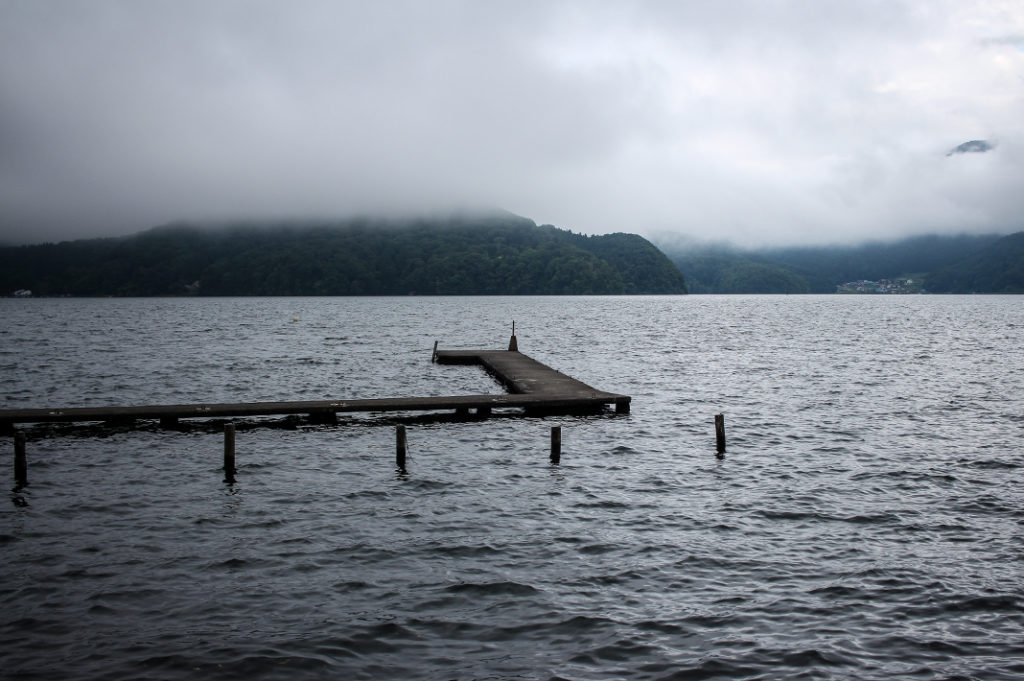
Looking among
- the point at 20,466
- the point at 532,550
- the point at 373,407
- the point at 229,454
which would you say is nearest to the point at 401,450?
the point at 229,454

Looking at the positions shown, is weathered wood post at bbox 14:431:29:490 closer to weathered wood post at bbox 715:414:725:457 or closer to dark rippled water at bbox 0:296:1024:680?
dark rippled water at bbox 0:296:1024:680

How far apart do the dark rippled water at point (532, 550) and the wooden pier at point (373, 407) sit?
0.68 m

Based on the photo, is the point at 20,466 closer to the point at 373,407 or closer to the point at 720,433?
the point at 373,407

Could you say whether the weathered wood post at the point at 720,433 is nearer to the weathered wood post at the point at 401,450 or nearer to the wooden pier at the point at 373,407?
the wooden pier at the point at 373,407

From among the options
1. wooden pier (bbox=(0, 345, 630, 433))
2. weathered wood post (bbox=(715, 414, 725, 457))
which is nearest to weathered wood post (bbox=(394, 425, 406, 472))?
wooden pier (bbox=(0, 345, 630, 433))

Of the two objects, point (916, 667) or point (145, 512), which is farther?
point (145, 512)

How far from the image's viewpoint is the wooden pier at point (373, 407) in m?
26.8

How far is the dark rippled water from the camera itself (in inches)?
422

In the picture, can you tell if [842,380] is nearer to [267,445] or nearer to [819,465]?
[819,465]

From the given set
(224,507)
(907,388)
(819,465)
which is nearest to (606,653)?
(224,507)

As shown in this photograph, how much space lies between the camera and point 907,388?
4091 cm

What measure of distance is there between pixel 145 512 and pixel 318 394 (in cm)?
2065

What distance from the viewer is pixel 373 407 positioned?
2886cm

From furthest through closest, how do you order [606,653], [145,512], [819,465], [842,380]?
[842,380], [819,465], [145,512], [606,653]
